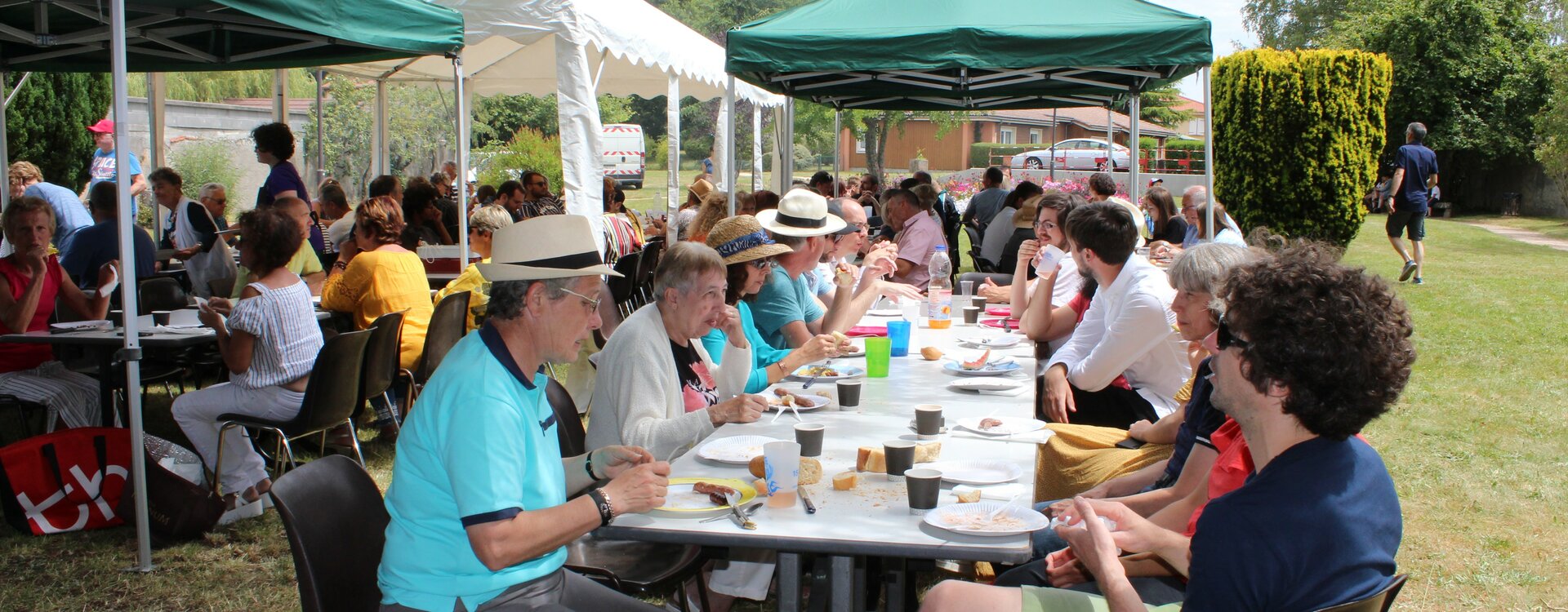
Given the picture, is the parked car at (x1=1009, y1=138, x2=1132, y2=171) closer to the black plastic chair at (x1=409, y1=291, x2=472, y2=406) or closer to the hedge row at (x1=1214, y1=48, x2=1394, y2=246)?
the hedge row at (x1=1214, y1=48, x2=1394, y2=246)

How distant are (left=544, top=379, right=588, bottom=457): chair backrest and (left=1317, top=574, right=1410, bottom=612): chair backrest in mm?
1941

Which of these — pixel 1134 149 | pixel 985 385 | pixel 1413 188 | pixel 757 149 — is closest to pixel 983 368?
pixel 985 385

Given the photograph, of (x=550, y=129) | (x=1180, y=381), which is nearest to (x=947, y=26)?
(x=1180, y=381)

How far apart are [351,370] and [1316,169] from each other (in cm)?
1170

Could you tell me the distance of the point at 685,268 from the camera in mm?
3029

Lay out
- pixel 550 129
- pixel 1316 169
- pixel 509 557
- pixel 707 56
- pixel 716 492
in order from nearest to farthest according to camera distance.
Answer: pixel 509 557, pixel 716 492, pixel 707 56, pixel 1316 169, pixel 550 129

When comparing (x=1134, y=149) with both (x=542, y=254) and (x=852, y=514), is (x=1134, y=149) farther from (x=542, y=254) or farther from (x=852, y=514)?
(x=542, y=254)

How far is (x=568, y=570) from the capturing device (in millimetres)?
2445

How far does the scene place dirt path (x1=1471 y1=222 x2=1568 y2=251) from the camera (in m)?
17.9

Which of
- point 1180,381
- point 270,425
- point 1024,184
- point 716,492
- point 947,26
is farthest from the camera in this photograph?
point 1024,184

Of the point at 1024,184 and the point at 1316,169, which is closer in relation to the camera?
the point at 1024,184

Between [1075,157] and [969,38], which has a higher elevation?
[1075,157]

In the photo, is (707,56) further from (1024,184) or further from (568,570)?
(568,570)

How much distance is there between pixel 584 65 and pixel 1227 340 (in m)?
6.47
